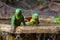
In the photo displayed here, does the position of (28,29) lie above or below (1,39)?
above

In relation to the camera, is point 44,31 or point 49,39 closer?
point 44,31

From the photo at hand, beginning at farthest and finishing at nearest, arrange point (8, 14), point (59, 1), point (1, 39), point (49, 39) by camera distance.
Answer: point (59, 1)
point (8, 14)
point (1, 39)
point (49, 39)

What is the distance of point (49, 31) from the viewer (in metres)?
3.67

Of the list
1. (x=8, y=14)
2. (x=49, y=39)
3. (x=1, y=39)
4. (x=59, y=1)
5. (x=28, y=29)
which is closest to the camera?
(x=28, y=29)

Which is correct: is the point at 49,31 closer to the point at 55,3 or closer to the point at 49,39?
the point at 49,39

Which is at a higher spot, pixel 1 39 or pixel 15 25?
pixel 15 25

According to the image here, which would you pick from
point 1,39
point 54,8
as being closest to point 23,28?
point 1,39

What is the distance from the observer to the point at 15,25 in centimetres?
380

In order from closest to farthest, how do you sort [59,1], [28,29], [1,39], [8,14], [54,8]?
[28,29]
[1,39]
[8,14]
[54,8]
[59,1]

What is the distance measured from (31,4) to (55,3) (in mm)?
1547

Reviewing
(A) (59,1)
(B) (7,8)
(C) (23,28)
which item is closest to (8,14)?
(B) (7,8)

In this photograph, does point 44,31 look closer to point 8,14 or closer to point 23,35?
point 23,35

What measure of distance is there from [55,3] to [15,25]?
26.7 ft

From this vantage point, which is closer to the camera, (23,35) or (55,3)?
(23,35)
